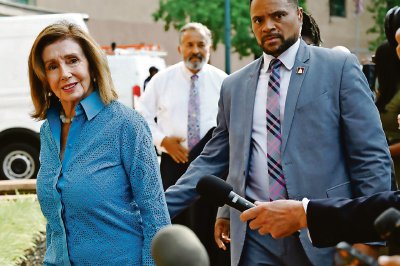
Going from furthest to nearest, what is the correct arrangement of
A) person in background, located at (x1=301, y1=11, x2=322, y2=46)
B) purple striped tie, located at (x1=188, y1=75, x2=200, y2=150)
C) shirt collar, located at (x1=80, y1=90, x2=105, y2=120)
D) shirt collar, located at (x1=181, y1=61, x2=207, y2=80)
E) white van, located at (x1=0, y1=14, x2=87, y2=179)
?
white van, located at (x1=0, y1=14, x2=87, y2=179) < shirt collar, located at (x1=181, y1=61, x2=207, y2=80) < purple striped tie, located at (x1=188, y1=75, x2=200, y2=150) < person in background, located at (x1=301, y1=11, x2=322, y2=46) < shirt collar, located at (x1=80, y1=90, x2=105, y2=120)

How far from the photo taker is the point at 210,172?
Result: 14.6 ft

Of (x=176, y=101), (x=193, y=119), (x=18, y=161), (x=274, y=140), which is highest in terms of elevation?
(x=274, y=140)

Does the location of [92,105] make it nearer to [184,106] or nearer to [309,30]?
[309,30]

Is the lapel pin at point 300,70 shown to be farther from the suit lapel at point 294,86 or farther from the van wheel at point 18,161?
A: the van wheel at point 18,161

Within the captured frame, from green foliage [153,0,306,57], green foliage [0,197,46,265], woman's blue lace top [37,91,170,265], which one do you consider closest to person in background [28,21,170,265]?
woman's blue lace top [37,91,170,265]

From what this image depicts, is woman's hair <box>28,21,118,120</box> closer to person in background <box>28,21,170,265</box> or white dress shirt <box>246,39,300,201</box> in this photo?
person in background <box>28,21,170,265</box>

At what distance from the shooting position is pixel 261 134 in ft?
13.5

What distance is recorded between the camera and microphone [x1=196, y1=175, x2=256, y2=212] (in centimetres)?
287

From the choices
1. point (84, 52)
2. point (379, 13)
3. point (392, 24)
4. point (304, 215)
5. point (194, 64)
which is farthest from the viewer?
point (379, 13)

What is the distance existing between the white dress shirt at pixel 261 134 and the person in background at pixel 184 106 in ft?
9.76

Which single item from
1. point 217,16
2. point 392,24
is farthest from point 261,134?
point 217,16

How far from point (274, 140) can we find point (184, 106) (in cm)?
351

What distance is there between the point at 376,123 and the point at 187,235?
7.98 ft

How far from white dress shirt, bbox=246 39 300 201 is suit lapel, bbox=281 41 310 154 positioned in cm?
3
